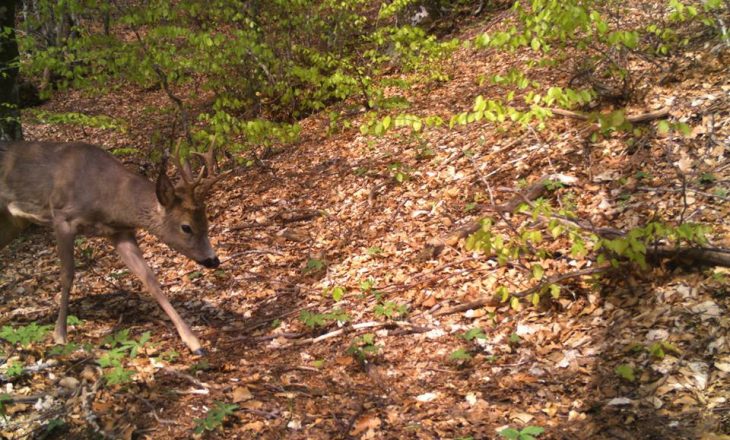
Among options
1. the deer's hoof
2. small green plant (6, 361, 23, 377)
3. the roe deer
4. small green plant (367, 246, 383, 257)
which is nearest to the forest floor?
small green plant (367, 246, 383, 257)

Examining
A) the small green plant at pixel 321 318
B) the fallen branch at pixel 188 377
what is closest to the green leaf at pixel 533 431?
the small green plant at pixel 321 318

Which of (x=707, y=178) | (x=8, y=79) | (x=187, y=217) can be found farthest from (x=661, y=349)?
(x=8, y=79)

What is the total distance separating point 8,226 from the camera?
6145mm

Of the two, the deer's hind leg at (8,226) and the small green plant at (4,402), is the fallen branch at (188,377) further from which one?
the deer's hind leg at (8,226)

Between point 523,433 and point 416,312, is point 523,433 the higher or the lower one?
the higher one

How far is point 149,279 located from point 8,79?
5192 millimetres

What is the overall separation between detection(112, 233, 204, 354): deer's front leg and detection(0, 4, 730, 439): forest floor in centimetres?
14

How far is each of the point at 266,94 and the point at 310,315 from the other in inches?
258

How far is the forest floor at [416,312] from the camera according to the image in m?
3.75

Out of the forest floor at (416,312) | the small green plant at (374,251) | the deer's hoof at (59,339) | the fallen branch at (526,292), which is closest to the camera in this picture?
the forest floor at (416,312)

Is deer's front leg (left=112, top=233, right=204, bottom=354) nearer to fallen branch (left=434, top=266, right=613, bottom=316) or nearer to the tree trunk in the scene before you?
fallen branch (left=434, top=266, right=613, bottom=316)

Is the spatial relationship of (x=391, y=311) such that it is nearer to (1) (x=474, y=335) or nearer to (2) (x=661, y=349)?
(1) (x=474, y=335)

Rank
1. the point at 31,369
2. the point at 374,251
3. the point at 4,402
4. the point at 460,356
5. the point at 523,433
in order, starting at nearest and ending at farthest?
the point at 523,433 < the point at 4,402 < the point at 460,356 < the point at 31,369 < the point at 374,251

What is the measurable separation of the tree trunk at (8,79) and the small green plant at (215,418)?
6.00 m
